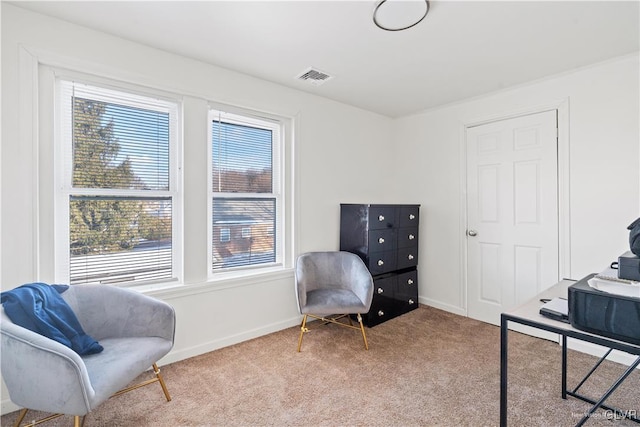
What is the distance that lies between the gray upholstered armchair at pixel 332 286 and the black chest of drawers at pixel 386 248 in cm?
25

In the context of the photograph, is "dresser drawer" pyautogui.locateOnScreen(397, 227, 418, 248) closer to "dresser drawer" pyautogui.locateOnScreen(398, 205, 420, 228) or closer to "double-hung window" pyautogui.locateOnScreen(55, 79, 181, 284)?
"dresser drawer" pyautogui.locateOnScreen(398, 205, 420, 228)

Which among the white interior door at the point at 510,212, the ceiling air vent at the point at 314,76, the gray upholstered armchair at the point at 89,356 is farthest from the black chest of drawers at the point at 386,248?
the gray upholstered armchair at the point at 89,356

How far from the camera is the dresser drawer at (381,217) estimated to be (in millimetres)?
3160

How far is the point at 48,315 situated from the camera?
1.63 m

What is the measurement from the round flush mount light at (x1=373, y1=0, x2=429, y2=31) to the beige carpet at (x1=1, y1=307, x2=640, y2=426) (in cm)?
241

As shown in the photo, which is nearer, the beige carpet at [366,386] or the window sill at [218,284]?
the beige carpet at [366,386]

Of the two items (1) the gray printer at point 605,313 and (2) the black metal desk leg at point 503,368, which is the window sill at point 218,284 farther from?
(1) the gray printer at point 605,313

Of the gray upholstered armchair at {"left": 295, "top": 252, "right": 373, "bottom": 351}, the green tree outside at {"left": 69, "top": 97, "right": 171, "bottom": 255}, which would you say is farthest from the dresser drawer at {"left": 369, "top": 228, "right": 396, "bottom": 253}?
the green tree outside at {"left": 69, "top": 97, "right": 171, "bottom": 255}

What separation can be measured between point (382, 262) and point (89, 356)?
255 cm

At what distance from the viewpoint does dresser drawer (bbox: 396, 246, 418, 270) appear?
353cm

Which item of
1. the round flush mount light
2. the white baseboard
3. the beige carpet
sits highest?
the round flush mount light

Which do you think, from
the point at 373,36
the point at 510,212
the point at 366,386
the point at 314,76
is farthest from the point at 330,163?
the point at 366,386

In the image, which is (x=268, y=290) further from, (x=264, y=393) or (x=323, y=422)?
(x=323, y=422)

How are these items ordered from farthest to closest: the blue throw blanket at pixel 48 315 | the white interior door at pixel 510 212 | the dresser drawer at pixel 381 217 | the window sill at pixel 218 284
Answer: the dresser drawer at pixel 381 217
the white interior door at pixel 510 212
the window sill at pixel 218 284
the blue throw blanket at pixel 48 315
